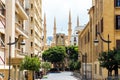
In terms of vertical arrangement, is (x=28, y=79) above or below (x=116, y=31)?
below

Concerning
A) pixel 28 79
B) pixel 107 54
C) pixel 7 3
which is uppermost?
pixel 7 3

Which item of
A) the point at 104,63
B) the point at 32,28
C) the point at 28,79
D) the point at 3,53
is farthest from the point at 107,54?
the point at 32,28

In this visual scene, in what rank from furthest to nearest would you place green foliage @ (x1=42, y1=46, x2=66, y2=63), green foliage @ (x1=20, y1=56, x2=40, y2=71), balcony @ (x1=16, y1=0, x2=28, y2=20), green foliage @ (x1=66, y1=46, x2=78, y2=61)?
1. green foliage @ (x1=66, y1=46, x2=78, y2=61)
2. green foliage @ (x1=42, y1=46, x2=66, y2=63)
3. green foliage @ (x1=20, y1=56, x2=40, y2=71)
4. balcony @ (x1=16, y1=0, x2=28, y2=20)

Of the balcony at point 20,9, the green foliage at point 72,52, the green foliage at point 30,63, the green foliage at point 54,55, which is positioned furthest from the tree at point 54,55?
the balcony at point 20,9

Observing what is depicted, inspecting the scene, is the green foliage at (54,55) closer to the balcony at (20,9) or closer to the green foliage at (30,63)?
the green foliage at (30,63)

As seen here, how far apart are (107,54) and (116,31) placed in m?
13.9

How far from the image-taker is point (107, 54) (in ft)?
127

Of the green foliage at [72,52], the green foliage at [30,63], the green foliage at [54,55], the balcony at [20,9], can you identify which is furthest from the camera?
the green foliage at [72,52]

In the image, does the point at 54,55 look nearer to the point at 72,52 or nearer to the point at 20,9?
the point at 72,52

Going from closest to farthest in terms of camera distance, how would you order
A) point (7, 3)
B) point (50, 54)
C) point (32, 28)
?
point (7, 3), point (32, 28), point (50, 54)

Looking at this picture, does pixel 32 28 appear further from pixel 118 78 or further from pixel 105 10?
pixel 118 78

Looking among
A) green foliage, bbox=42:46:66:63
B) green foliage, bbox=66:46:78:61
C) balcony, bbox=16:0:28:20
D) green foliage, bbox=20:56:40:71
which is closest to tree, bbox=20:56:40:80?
green foliage, bbox=20:56:40:71

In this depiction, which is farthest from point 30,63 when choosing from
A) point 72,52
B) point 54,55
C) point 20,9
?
point 72,52

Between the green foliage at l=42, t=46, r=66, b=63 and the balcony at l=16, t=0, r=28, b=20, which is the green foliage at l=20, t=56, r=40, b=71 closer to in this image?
the balcony at l=16, t=0, r=28, b=20
